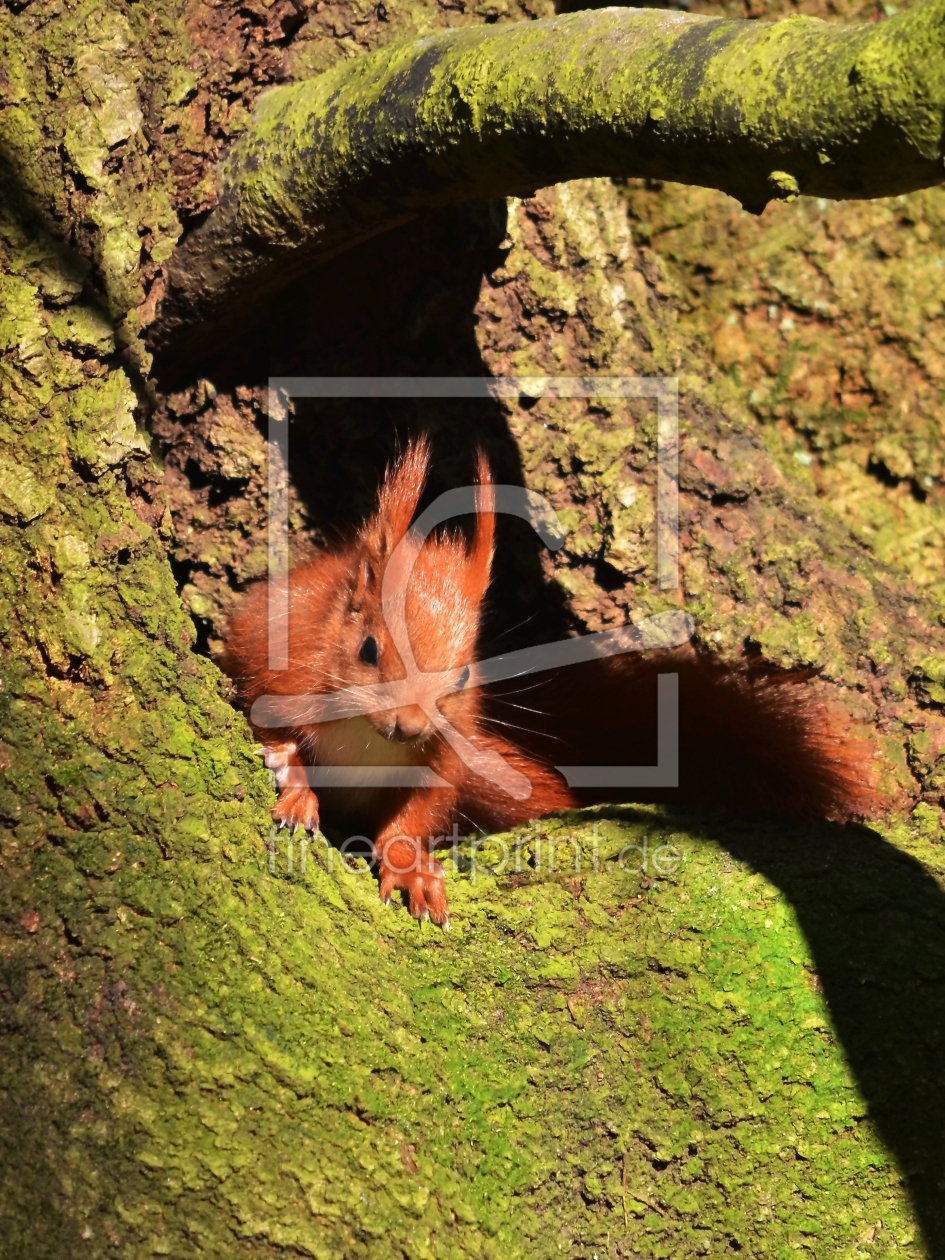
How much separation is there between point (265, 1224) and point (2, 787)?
750 mm

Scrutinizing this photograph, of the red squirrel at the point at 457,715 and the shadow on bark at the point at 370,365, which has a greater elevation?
the shadow on bark at the point at 370,365

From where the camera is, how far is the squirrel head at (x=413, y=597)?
3.04m

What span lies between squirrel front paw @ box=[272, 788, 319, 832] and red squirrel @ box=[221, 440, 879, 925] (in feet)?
0.03

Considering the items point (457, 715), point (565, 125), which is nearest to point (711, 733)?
point (457, 715)

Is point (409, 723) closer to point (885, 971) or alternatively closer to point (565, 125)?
point (885, 971)

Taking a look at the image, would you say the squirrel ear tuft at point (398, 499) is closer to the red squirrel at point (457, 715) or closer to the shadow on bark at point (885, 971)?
the red squirrel at point (457, 715)

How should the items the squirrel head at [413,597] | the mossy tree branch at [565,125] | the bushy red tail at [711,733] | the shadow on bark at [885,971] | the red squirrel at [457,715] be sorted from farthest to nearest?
1. the squirrel head at [413,597]
2. the red squirrel at [457,715]
3. the bushy red tail at [711,733]
4. the shadow on bark at [885,971]
5. the mossy tree branch at [565,125]

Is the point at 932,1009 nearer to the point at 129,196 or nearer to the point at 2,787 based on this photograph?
the point at 2,787

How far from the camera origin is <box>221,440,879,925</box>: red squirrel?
2926 mm

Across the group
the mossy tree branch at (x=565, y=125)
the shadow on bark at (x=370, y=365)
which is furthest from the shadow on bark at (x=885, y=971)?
the mossy tree branch at (x=565, y=125)

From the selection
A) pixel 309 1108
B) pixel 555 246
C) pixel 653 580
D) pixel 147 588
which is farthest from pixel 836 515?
pixel 309 1108

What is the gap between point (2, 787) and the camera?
1.69m

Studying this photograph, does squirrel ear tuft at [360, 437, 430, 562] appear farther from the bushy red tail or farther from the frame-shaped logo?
the bushy red tail

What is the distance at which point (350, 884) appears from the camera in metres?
2.37
